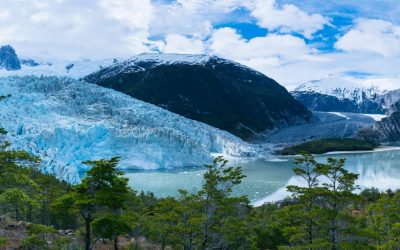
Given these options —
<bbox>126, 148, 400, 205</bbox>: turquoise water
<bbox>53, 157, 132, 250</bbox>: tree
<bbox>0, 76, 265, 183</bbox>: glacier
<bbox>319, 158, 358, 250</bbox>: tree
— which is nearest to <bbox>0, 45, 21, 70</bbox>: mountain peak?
<bbox>0, 76, 265, 183</bbox>: glacier

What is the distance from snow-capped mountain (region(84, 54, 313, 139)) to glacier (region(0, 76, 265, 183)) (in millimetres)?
73042

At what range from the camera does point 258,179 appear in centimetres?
5341

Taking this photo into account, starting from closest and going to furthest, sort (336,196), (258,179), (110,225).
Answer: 1. (110,225)
2. (336,196)
3. (258,179)

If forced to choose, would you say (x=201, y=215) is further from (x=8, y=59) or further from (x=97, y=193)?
(x=8, y=59)

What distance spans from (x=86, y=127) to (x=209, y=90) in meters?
110

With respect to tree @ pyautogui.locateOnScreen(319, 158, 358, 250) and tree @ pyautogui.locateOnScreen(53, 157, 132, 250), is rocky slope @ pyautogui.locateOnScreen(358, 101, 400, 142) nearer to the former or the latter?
tree @ pyautogui.locateOnScreen(319, 158, 358, 250)

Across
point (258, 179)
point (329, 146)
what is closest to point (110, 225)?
point (258, 179)

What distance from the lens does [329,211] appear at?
12.4 meters

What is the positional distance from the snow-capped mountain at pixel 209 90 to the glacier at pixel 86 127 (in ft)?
240

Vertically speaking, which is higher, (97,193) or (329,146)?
(329,146)

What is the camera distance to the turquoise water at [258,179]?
44219 mm

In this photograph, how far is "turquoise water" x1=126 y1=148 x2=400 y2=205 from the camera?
1741 inches

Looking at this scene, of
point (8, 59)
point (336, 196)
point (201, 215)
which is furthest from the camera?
point (8, 59)

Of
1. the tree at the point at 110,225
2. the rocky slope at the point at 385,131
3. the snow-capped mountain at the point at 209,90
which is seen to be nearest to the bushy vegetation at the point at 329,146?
the rocky slope at the point at 385,131
